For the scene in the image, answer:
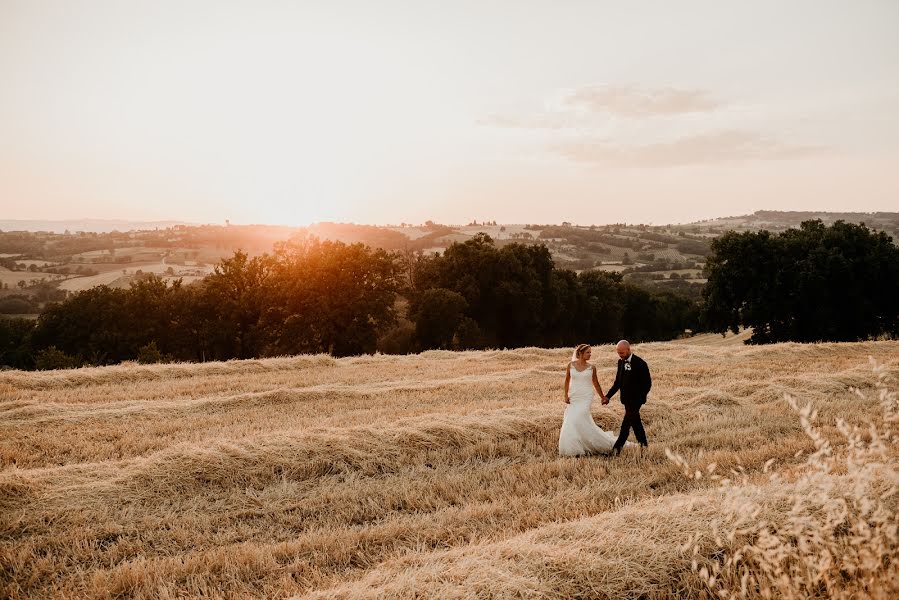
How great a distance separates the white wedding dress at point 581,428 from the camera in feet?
32.0

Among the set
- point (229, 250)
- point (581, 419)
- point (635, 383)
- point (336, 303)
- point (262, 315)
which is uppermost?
point (229, 250)

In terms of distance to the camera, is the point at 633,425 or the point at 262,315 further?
the point at 262,315

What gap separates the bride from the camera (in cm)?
977

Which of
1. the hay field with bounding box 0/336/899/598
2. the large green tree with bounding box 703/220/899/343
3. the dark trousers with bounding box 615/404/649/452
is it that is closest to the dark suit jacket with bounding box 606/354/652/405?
the dark trousers with bounding box 615/404/649/452

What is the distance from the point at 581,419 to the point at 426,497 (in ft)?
11.5

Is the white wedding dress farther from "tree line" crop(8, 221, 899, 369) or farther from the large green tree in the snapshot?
the large green tree

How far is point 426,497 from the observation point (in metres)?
7.56

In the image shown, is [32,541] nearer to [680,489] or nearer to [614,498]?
[614,498]

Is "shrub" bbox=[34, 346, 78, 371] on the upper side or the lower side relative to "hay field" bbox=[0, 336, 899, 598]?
lower

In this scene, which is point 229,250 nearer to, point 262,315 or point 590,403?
point 262,315

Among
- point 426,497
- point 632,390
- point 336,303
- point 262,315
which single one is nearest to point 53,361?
point 262,315

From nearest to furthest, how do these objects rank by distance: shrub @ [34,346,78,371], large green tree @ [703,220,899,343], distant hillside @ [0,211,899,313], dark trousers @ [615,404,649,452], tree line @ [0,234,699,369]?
dark trousers @ [615,404,649,452]
shrub @ [34,346,78,371]
tree line @ [0,234,699,369]
large green tree @ [703,220,899,343]
distant hillside @ [0,211,899,313]

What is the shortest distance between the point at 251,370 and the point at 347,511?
13970mm

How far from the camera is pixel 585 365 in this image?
33.1 ft
